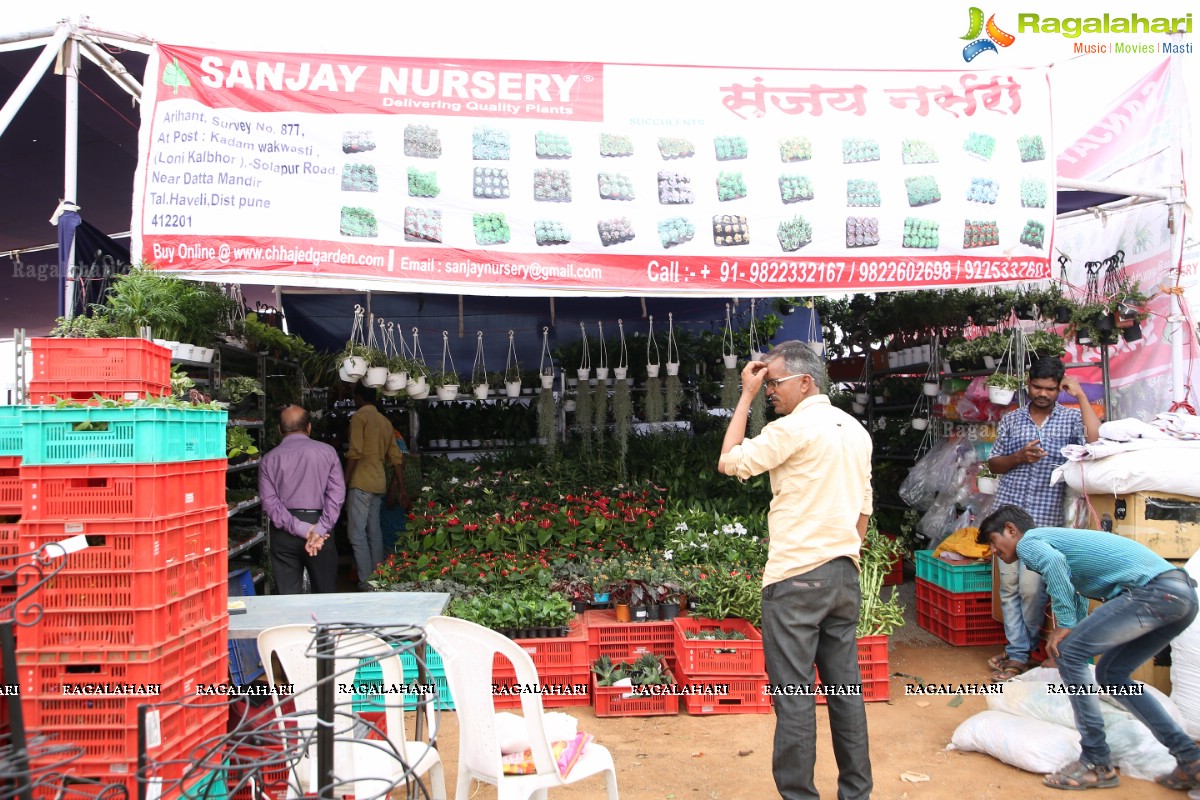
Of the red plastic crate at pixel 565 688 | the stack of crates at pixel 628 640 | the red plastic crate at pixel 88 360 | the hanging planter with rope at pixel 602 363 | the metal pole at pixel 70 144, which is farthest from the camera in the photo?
the hanging planter with rope at pixel 602 363

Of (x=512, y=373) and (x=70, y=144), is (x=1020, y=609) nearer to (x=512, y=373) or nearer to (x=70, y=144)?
(x=512, y=373)

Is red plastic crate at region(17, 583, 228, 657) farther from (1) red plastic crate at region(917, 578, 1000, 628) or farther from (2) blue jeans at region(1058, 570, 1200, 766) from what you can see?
(1) red plastic crate at region(917, 578, 1000, 628)

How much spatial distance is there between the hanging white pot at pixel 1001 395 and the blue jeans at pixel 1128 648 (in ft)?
8.25

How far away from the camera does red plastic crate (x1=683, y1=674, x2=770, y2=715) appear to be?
14.6ft

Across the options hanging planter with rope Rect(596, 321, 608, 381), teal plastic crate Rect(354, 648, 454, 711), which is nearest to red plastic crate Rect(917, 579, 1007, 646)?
hanging planter with rope Rect(596, 321, 608, 381)

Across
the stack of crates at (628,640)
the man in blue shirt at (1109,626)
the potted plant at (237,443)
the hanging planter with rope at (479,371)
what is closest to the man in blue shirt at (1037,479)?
the man in blue shirt at (1109,626)

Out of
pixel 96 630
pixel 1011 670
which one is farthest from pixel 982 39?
pixel 96 630

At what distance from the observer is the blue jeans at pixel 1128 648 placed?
3.34 metres

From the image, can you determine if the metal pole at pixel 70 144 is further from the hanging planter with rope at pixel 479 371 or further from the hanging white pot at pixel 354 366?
the hanging planter with rope at pixel 479 371

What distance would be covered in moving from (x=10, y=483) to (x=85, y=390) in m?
0.46

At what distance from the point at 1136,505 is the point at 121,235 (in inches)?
388

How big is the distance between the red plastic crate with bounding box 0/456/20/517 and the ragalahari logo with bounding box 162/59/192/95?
244 cm

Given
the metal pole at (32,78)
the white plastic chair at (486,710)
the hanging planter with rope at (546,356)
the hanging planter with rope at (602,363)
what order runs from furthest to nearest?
the hanging planter with rope at (546,356) < the hanging planter with rope at (602,363) < the metal pole at (32,78) < the white plastic chair at (486,710)

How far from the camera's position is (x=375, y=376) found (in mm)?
6441
